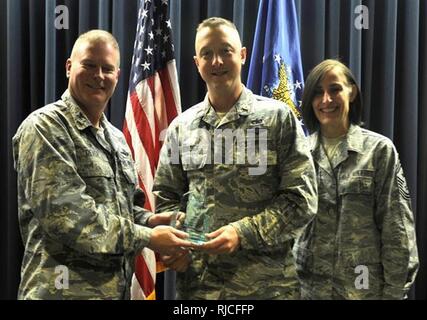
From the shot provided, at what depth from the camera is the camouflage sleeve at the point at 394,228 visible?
187cm

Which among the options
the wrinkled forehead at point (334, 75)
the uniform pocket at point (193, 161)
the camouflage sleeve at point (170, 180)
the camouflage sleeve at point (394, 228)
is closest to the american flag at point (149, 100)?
the camouflage sleeve at point (170, 180)

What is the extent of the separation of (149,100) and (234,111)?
97 centimetres

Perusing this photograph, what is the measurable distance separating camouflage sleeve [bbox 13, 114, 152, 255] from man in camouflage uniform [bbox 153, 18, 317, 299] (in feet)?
1.05

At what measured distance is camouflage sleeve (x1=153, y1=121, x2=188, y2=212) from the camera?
1.92 meters

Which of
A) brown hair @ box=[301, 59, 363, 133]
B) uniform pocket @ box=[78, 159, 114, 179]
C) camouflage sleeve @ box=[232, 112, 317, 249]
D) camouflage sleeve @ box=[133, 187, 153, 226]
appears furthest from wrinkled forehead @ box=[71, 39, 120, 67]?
brown hair @ box=[301, 59, 363, 133]

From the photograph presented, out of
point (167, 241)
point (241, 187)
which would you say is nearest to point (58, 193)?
point (167, 241)

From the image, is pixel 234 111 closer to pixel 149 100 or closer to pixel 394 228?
pixel 394 228

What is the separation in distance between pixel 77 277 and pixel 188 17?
213cm

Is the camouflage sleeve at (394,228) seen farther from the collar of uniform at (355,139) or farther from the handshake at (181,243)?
the handshake at (181,243)

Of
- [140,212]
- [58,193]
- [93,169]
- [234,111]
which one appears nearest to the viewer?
[58,193]

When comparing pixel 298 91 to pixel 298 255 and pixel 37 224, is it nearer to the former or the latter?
pixel 298 255

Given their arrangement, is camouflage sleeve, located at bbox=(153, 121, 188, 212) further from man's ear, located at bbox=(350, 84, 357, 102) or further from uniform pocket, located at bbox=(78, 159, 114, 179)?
man's ear, located at bbox=(350, 84, 357, 102)

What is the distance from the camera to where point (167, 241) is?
1718 millimetres
